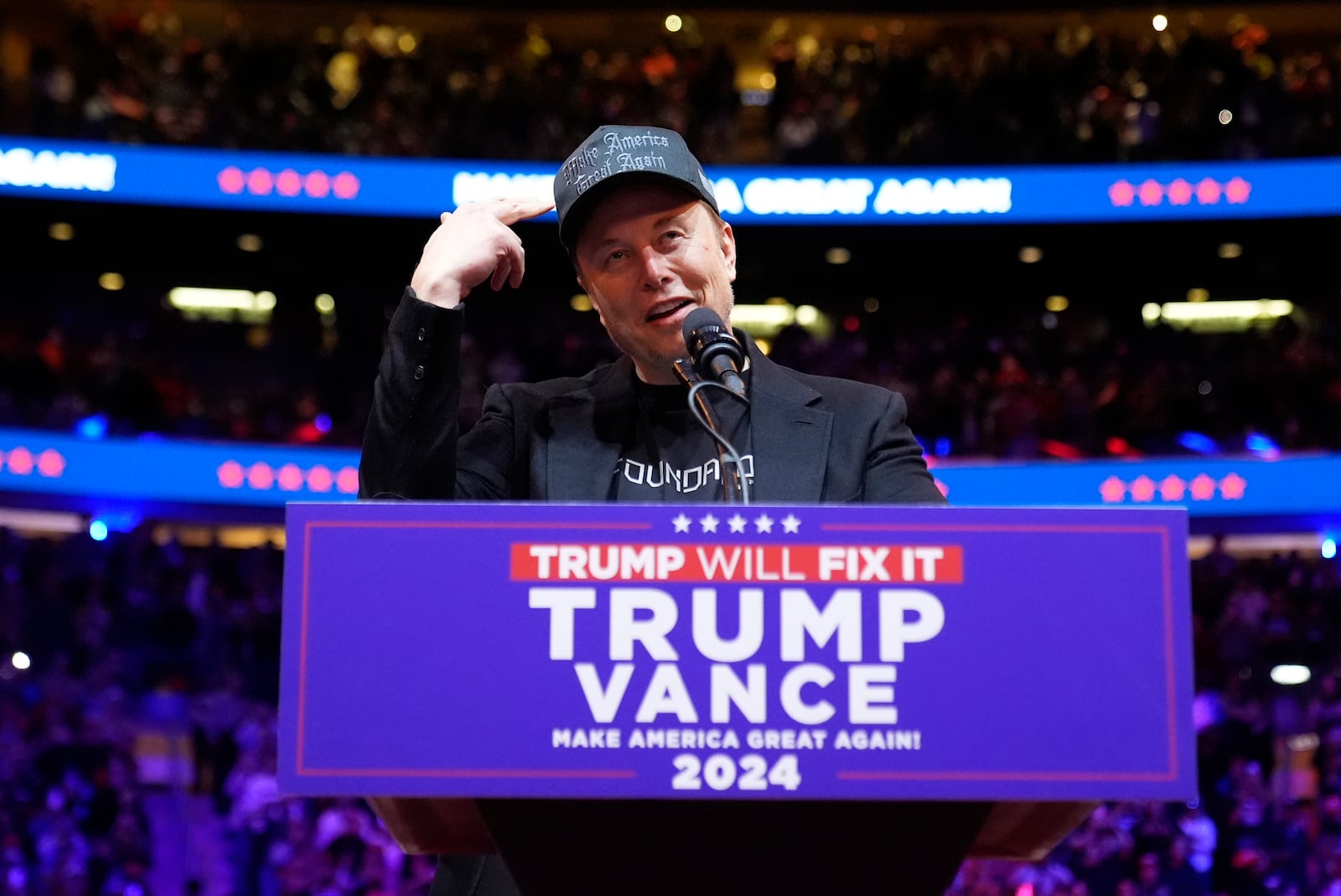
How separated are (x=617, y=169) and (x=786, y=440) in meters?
0.38

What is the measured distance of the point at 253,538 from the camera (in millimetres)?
16375

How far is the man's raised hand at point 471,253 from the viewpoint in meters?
1.81

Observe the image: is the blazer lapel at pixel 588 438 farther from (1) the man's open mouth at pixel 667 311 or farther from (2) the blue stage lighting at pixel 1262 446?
(2) the blue stage lighting at pixel 1262 446

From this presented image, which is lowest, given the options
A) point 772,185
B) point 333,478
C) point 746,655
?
point 746,655

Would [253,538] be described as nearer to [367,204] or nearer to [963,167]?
[367,204]

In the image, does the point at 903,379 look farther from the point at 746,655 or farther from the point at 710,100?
the point at 746,655

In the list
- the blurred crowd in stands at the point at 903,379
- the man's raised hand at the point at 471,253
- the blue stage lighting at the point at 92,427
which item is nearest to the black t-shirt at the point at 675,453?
the man's raised hand at the point at 471,253

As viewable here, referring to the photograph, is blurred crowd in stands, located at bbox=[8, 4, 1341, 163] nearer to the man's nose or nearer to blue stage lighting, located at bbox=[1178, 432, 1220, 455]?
blue stage lighting, located at bbox=[1178, 432, 1220, 455]

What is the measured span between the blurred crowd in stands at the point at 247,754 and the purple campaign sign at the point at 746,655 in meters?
6.77

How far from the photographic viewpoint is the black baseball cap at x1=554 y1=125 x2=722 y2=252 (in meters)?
1.92

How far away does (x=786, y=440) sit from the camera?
1.87m

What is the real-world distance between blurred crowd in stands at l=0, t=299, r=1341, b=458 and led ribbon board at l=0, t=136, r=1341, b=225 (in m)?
1.24

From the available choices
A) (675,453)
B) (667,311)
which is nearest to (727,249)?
(667,311)

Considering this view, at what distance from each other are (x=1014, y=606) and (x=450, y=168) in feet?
42.4
